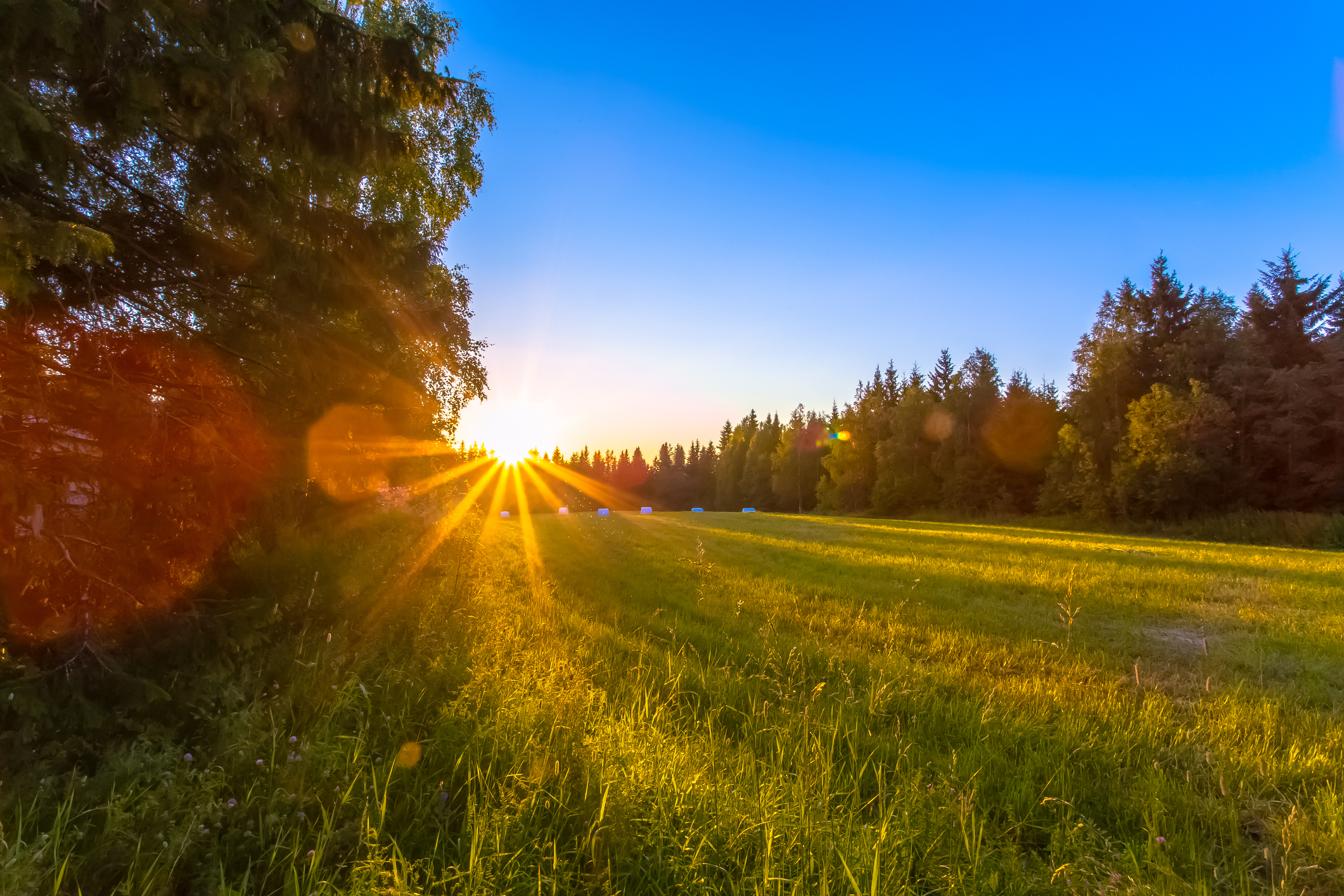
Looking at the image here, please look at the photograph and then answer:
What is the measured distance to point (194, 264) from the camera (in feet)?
13.7

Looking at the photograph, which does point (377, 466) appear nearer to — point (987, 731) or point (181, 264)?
point (181, 264)

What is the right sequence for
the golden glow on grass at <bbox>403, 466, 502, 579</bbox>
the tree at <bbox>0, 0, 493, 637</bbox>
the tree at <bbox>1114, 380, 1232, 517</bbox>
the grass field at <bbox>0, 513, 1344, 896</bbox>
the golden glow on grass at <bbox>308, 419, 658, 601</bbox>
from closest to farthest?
1. the grass field at <bbox>0, 513, 1344, 896</bbox>
2. the tree at <bbox>0, 0, 493, 637</bbox>
3. the golden glow on grass at <bbox>308, 419, 658, 601</bbox>
4. the golden glow on grass at <bbox>403, 466, 502, 579</bbox>
5. the tree at <bbox>1114, 380, 1232, 517</bbox>

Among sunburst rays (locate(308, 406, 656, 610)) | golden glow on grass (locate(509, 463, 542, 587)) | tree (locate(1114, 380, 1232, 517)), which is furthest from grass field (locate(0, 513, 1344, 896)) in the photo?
tree (locate(1114, 380, 1232, 517))

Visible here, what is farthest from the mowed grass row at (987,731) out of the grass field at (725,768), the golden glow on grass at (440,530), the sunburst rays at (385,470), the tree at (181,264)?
the tree at (181,264)

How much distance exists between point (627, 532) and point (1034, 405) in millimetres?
40455

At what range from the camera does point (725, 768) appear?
9.62 feet

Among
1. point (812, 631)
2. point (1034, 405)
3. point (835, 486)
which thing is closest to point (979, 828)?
point (812, 631)

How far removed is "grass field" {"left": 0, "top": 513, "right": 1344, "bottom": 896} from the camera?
220cm

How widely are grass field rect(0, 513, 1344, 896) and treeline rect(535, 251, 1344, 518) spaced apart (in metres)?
30.8

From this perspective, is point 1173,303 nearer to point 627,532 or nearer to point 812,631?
point 627,532

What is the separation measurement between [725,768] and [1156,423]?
37763 millimetres

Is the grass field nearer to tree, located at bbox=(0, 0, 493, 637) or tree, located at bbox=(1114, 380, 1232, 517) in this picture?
tree, located at bbox=(0, 0, 493, 637)

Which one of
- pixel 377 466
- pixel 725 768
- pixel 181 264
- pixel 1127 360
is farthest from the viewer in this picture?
pixel 1127 360

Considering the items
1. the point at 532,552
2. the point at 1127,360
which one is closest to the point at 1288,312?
the point at 1127,360
